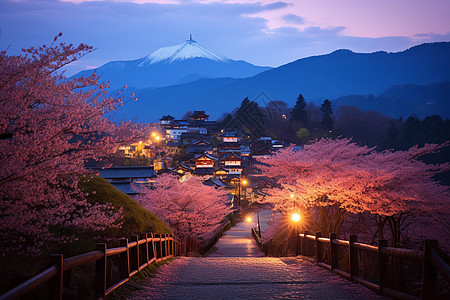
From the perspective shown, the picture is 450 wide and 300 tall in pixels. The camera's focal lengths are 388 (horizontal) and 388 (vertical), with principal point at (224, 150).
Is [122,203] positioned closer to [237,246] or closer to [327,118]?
[237,246]

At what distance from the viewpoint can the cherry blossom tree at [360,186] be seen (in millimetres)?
13391

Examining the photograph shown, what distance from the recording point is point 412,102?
176 metres

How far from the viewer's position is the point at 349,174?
1458 cm

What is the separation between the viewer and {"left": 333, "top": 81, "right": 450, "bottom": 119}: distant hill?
158250 mm

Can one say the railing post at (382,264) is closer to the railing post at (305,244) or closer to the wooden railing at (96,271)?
the wooden railing at (96,271)

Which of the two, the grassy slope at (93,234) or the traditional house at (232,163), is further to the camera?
the traditional house at (232,163)

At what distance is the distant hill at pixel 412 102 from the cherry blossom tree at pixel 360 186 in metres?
151

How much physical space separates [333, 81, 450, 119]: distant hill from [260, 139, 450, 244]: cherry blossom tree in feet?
497

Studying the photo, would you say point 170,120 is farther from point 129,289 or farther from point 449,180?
point 129,289

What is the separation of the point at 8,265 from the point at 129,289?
70.8 inches

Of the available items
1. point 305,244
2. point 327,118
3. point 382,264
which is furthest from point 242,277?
point 327,118

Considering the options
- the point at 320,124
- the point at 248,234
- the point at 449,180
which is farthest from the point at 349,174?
the point at 320,124

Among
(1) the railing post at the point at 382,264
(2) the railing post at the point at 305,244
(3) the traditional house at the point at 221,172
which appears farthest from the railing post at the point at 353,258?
(3) the traditional house at the point at 221,172

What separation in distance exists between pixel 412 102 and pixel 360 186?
182468 mm
